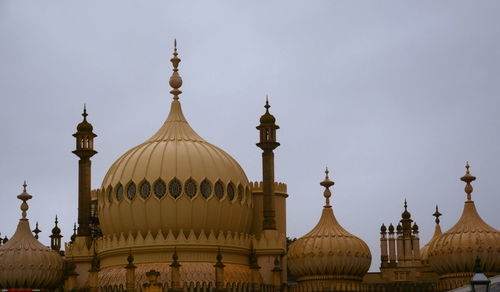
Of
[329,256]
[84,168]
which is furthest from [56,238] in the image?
[329,256]

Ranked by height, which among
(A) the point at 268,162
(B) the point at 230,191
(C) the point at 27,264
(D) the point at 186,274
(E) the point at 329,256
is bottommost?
(D) the point at 186,274

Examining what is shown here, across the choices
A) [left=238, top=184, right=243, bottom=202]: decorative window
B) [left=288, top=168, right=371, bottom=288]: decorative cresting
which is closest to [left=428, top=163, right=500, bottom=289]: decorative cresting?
[left=288, top=168, right=371, bottom=288]: decorative cresting

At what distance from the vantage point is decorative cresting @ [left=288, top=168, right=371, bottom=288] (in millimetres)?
46844

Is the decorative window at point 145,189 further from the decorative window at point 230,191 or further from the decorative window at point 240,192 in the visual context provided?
the decorative window at point 240,192

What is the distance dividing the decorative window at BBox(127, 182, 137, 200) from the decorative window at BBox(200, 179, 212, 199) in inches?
115

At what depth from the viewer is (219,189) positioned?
158ft

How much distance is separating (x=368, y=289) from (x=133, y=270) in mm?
10501

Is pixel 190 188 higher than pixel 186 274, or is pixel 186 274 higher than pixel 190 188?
pixel 190 188

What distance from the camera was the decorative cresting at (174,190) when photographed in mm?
47375

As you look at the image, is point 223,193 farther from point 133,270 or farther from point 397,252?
point 397,252

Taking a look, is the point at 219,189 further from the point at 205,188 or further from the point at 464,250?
the point at 464,250

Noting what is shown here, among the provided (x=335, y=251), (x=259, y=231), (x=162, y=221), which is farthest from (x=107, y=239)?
(x=335, y=251)

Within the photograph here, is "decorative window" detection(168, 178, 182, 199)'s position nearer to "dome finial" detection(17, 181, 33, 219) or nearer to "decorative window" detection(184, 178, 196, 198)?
"decorative window" detection(184, 178, 196, 198)

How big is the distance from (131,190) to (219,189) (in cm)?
384
